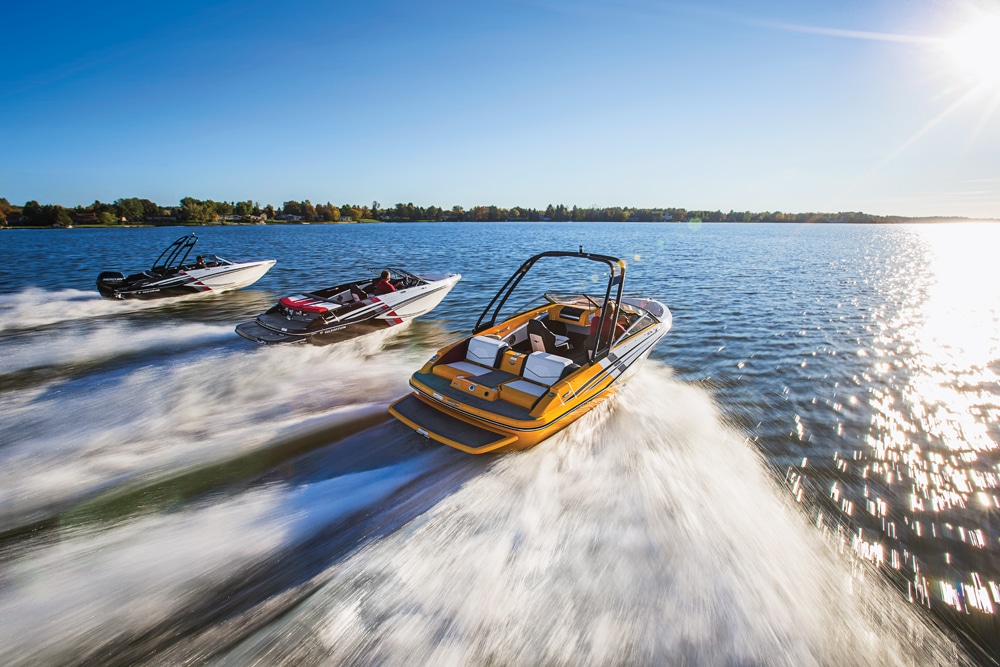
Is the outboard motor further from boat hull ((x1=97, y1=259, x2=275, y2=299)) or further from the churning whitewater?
the churning whitewater

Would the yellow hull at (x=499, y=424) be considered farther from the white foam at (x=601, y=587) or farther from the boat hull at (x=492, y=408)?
the white foam at (x=601, y=587)

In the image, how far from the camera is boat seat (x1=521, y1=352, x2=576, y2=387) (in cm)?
616

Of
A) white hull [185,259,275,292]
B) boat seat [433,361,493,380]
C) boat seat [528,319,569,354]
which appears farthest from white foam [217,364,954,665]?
white hull [185,259,275,292]

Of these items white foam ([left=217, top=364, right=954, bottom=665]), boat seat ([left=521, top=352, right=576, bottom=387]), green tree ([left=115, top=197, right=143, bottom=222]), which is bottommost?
white foam ([left=217, top=364, right=954, bottom=665])

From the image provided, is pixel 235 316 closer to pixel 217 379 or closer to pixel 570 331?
pixel 217 379

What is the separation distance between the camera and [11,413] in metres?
6.59

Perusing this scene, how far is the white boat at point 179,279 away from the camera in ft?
45.9

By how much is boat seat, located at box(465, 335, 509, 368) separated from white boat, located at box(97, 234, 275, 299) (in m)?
11.3

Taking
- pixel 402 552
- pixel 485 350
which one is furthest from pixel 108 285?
pixel 402 552

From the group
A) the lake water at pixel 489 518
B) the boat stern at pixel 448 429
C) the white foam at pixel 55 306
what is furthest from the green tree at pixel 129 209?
the boat stern at pixel 448 429

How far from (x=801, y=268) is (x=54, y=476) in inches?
1223

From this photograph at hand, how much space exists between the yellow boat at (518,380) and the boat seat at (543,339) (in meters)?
0.02

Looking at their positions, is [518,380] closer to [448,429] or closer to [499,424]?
[499,424]

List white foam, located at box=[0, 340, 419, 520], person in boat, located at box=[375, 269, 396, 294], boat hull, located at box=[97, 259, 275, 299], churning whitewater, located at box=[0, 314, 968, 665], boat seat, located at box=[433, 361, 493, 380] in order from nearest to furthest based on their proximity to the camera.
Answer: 1. churning whitewater, located at box=[0, 314, 968, 665]
2. white foam, located at box=[0, 340, 419, 520]
3. boat seat, located at box=[433, 361, 493, 380]
4. person in boat, located at box=[375, 269, 396, 294]
5. boat hull, located at box=[97, 259, 275, 299]
